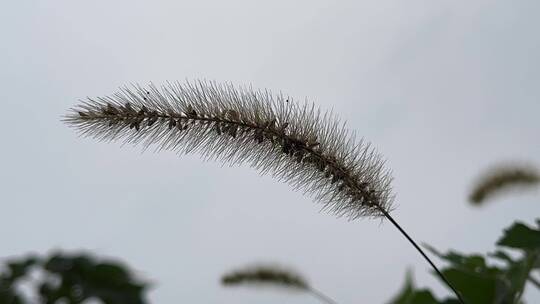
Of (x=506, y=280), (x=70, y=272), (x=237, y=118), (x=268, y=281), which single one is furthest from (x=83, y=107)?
(x=70, y=272)

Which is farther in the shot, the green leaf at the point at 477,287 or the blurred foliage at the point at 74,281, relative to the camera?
the green leaf at the point at 477,287

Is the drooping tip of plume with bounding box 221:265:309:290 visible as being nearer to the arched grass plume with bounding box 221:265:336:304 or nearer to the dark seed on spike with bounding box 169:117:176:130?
the arched grass plume with bounding box 221:265:336:304

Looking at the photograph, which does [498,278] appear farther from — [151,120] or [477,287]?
[151,120]

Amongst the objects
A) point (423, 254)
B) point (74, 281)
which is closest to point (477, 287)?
point (423, 254)

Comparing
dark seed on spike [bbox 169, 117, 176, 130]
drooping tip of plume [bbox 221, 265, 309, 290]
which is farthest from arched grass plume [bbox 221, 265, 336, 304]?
dark seed on spike [bbox 169, 117, 176, 130]

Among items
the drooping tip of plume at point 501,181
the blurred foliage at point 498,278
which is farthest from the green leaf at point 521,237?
the drooping tip of plume at point 501,181

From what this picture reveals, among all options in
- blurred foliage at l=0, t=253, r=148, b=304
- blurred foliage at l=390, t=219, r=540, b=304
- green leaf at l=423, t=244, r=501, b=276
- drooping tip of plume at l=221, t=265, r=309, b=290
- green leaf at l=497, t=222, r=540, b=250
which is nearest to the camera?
blurred foliage at l=0, t=253, r=148, b=304

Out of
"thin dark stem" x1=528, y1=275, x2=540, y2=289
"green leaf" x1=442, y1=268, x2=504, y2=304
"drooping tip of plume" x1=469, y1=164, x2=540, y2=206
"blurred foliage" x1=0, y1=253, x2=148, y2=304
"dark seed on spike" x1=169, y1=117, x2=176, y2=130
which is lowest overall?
"blurred foliage" x1=0, y1=253, x2=148, y2=304

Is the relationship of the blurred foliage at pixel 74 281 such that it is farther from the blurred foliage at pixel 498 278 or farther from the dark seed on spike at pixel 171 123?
the dark seed on spike at pixel 171 123
